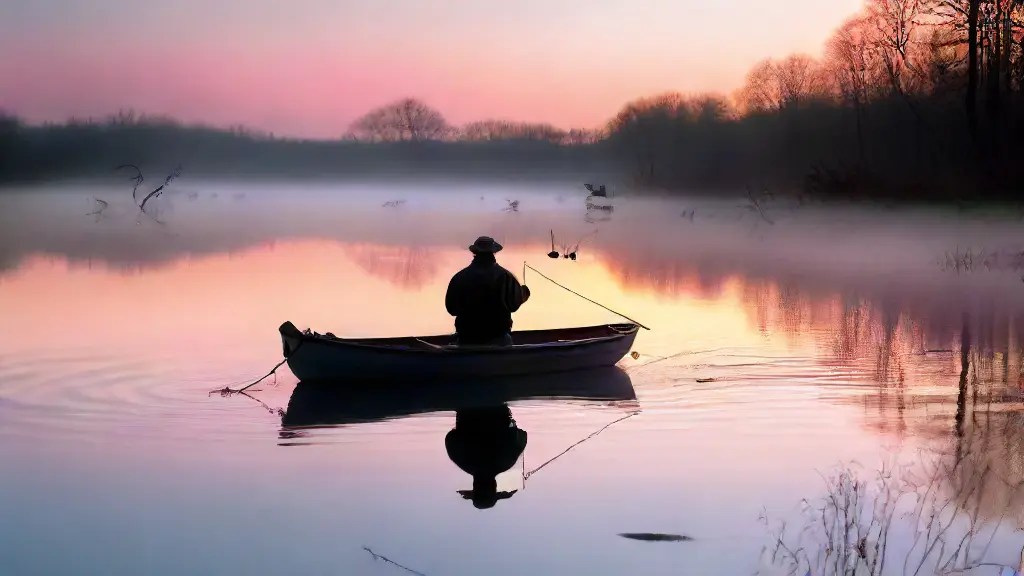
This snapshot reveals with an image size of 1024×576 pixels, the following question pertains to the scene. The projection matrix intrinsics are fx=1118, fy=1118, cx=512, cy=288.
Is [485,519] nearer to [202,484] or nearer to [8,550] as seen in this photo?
[202,484]

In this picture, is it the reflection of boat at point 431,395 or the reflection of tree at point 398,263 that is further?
the reflection of tree at point 398,263

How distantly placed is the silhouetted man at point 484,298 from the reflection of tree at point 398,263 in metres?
11.4

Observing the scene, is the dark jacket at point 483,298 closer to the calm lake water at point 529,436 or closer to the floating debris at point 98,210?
the calm lake water at point 529,436

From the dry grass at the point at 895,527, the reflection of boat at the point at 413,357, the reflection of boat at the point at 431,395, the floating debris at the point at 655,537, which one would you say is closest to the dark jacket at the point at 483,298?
the reflection of boat at the point at 413,357

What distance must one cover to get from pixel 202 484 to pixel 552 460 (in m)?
2.87

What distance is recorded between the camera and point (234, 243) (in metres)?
43.8

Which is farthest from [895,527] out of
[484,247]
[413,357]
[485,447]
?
[413,357]

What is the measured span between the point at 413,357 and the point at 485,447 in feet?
8.71

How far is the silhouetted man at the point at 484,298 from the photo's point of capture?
12.3 metres

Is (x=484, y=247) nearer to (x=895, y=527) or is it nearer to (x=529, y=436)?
(x=529, y=436)

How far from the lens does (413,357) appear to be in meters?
12.5

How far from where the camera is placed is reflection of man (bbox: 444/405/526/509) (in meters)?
8.69

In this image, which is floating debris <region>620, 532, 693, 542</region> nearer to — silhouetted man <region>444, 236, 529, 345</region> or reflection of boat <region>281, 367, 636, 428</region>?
reflection of boat <region>281, 367, 636, 428</region>

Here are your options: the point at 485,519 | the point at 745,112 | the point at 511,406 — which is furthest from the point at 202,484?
the point at 745,112
